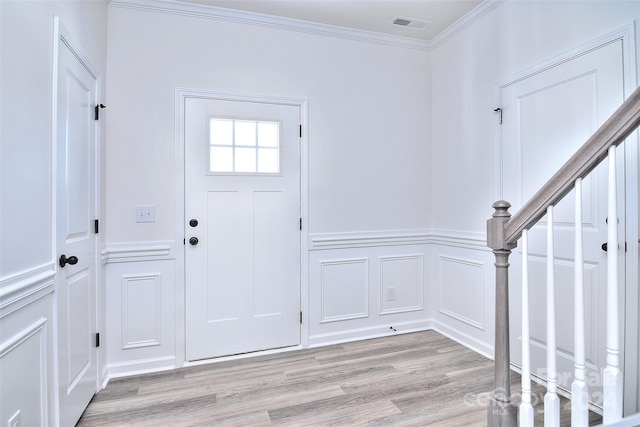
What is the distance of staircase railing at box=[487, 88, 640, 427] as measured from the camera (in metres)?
1.10

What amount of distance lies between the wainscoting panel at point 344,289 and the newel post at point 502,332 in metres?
1.73

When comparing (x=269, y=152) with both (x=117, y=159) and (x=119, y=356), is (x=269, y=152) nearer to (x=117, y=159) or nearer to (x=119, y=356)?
(x=117, y=159)

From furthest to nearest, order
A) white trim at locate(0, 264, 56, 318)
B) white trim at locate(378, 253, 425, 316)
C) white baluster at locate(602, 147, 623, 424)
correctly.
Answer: white trim at locate(378, 253, 425, 316) → white trim at locate(0, 264, 56, 318) → white baluster at locate(602, 147, 623, 424)

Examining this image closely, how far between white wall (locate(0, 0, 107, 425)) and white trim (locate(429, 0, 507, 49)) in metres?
2.81

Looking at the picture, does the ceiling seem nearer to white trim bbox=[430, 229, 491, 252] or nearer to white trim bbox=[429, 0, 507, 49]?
white trim bbox=[429, 0, 507, 49]

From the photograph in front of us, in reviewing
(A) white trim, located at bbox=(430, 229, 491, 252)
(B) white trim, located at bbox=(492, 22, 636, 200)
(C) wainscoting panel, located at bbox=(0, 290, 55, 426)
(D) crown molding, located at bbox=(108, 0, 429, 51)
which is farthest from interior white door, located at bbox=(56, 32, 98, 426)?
(B) white trim, located at bbox=(492, 22, 636, 200)

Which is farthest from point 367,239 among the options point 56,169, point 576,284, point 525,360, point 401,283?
point 56,169

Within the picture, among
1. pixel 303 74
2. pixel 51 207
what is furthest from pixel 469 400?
pixel 303 74

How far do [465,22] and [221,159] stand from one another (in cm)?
233

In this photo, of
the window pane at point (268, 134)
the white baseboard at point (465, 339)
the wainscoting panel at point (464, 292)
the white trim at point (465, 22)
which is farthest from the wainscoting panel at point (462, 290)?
the white trim at point (465, 22)

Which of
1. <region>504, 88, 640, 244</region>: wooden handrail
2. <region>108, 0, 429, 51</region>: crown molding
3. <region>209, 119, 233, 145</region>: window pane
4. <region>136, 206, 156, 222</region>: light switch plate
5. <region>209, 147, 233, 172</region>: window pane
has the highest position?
<region>108, 0, 429, 51</region>: crown molding

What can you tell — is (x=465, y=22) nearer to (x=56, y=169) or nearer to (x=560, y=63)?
(x=560, y=63)

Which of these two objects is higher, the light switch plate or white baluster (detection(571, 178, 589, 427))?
the light switch plate

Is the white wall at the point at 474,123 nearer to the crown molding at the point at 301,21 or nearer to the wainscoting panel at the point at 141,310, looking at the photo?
the crown molding at the point at 301,21
